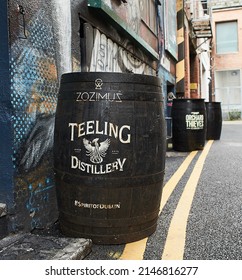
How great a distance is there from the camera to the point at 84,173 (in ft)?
8.02

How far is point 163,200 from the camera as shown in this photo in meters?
3.79

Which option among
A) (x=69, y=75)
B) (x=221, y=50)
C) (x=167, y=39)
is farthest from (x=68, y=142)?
(x=221, y=50)

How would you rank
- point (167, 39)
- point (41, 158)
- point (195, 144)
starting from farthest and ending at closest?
point (167, 39) < point (195, 144) < point (41, 158)

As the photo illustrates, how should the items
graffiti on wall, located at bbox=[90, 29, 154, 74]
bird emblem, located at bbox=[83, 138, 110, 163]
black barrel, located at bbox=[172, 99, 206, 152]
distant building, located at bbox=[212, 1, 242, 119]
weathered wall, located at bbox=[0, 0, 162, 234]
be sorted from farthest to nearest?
1. distant building, located at bbox=[212, 1, 242, 119]
2. black barrel, located at bbox=[172, 99, 206, 152]
3. graffiti on wall, located at bbox=[90, 29, 154, 74]
4. weathered wall, located at bbox=[0, 0, 162, 234]
5. bird emblem, located at bbox=[83, 138, 110, 163]

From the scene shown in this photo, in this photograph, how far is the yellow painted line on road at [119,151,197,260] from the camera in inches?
94.3

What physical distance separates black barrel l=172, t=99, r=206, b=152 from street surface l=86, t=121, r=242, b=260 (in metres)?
2.15

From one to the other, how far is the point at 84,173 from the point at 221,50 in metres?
28.5

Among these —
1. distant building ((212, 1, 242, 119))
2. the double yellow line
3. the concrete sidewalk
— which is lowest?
the double yellow line

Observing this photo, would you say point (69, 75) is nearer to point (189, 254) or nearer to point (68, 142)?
point (68, 142)

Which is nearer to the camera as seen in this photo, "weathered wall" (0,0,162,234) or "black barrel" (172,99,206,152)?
"weathered wall" (0,0,162,234)

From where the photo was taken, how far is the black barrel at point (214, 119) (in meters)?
10.2

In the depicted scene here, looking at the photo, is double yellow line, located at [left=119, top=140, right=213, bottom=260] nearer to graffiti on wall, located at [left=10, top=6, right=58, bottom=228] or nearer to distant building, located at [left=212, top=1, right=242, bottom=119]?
graffiti on wall, located at [left=10, top=6, right=58, bottom=228]

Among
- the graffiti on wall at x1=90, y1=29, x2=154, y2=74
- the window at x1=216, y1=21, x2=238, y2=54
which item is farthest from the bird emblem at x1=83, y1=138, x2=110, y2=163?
the window at x1=216, y1=21, x2=238, y2=54

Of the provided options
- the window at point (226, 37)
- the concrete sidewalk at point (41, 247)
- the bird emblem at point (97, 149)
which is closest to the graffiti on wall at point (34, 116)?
the concrete sidewalk at point (41, 247)
